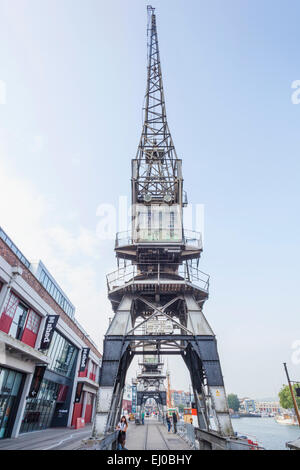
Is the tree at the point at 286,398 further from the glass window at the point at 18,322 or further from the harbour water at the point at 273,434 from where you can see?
→ the glass window at the point at 18,322

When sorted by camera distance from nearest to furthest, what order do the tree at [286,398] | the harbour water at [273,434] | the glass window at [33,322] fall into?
the glass window at [33,322] → the harbour water at [273,434] → the tree at [286,398]

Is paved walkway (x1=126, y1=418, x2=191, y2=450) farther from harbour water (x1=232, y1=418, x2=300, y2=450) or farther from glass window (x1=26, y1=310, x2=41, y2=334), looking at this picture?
glass window (x1=26, y1=310, x2=41, y2=334)

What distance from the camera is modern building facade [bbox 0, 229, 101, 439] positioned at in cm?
1476

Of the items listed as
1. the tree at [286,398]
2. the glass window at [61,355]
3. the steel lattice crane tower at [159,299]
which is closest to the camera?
the steel lattice crane tower at [159,299]

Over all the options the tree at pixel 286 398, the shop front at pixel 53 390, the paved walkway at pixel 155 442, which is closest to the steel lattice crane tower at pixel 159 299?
the paved walkway at pixel 155 442

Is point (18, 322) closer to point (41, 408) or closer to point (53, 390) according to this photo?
point (41, 408)

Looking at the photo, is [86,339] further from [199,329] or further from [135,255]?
[199,329]

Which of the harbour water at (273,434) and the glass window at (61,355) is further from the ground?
the glass window at (61,355)

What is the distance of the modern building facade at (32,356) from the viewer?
14.8 m

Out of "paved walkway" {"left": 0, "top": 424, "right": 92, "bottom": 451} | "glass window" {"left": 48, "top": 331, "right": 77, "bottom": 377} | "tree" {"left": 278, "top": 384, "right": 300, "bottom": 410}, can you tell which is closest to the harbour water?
"tree" {"left": 278, "top": 384, "right": 300, "bottom": 410}

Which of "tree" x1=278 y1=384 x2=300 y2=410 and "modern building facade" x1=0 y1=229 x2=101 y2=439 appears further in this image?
"tree" x1=278 y1=384 x2=300 y2=410

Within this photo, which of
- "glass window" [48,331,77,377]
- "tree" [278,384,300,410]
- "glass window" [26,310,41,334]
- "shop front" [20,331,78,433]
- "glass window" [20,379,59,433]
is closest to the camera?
Answer: "glass window" [26,310,41,334]
